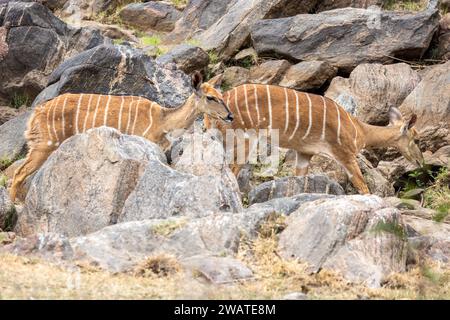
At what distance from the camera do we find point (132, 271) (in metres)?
6.40

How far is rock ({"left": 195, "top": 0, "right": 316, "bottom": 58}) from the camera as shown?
14.5 metres

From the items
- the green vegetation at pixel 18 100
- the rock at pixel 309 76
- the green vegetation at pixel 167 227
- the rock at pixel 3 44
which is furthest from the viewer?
the green vegetation at pixel 18 100

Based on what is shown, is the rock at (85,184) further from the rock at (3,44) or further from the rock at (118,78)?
the rock at (3,44)

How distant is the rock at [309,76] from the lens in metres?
13.3

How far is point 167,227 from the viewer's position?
6.97m

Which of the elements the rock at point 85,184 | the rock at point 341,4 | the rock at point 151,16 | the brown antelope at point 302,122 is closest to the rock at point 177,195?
the rock at point 85,184

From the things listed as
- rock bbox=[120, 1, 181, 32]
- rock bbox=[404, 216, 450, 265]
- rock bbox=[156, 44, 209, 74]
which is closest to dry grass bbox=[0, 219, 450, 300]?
rock bbox=[404, 216, 450, 265]

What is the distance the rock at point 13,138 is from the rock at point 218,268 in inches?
231

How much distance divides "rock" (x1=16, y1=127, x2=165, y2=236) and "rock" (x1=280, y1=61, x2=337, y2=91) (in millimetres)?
5295

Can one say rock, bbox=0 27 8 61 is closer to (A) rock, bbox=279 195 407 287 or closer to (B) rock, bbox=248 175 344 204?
(B) rock, bbox=248 175 344 204

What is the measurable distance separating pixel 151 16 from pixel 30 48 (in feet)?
10.6

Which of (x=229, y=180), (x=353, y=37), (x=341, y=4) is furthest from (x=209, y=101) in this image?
(x=341, y=4)

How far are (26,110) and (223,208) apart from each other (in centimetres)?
668
